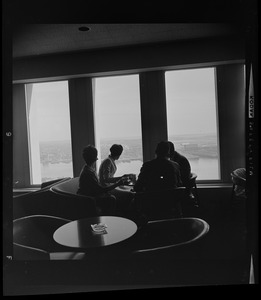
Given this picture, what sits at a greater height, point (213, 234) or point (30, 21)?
point (30, 21)

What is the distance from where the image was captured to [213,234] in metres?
1.79

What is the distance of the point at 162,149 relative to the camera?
5.79ft

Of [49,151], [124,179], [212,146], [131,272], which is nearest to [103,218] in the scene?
[124,179]

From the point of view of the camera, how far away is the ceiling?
1.71 m

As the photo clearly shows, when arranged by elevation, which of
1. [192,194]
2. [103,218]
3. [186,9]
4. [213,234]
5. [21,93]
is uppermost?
[186,9]

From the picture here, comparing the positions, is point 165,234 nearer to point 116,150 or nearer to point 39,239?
point 116,150

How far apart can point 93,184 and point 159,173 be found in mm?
488

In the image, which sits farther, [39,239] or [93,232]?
[39,239]

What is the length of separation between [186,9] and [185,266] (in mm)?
1839

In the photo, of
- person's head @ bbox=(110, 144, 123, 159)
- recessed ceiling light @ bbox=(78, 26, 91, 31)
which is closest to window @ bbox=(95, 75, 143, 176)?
person's head @ bbox=(110, 144, 123, 159)

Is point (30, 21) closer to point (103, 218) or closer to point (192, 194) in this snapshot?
point (103, 218)

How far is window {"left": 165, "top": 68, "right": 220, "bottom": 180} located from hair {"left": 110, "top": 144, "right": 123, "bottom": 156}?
0.37 meters

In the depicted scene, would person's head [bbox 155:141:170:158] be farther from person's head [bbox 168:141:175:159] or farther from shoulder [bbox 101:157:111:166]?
shoulder [bbox 101:157:111:166]

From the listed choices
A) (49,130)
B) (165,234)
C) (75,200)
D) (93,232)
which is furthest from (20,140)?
(165,234)
